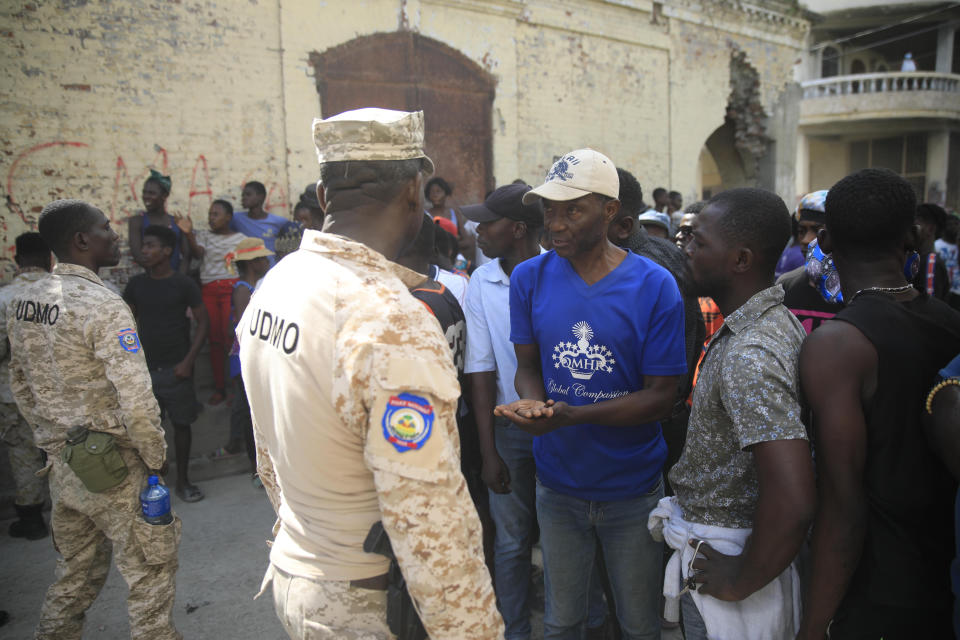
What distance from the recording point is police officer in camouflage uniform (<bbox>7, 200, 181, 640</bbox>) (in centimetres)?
262

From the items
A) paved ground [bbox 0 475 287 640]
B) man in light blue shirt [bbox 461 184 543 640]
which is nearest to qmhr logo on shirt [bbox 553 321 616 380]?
man in light blue shirt [bbox 461 184 543 640]

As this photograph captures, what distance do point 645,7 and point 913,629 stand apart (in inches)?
434

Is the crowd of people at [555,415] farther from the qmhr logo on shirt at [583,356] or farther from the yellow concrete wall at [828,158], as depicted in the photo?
the yellow concrete wall at [828,158]

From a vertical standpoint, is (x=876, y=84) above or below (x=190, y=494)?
above

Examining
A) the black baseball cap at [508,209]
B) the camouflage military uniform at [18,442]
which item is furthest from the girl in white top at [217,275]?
the black baseball cap at [508,209]

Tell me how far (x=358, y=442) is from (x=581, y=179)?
1294mm

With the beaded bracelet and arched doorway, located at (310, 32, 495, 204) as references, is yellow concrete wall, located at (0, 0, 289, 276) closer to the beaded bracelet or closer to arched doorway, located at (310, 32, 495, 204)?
arched doorway, located at (310, 32, 495, 204)

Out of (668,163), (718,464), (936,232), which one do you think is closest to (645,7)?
(668,163)

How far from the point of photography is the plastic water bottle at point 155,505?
8.84 feet

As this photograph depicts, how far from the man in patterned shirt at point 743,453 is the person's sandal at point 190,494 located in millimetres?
4148

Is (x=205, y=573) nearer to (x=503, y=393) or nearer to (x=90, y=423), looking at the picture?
(x=90, y=423)

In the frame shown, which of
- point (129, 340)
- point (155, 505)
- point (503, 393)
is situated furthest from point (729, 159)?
point (155, 505)

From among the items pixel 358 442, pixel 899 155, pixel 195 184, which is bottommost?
pixel 358 442

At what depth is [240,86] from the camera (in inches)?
270
